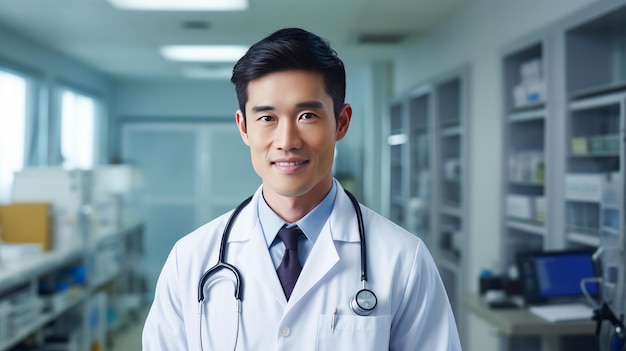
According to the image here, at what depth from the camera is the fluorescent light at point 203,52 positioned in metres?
5.23

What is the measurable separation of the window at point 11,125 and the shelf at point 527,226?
346 cm

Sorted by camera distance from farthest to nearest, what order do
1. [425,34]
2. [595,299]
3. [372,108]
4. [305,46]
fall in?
[372,108], [425,34], [595,299], [305,46]

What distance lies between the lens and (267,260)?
1016 mm

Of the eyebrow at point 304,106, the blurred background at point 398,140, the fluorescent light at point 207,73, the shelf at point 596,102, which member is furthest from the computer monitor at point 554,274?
the fluorescent light at point 207,73

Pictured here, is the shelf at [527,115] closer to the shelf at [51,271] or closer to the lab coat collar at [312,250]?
the lab coat collar at [312,250]

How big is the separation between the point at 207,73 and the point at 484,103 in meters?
3.95

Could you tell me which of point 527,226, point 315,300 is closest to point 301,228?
point 315,300

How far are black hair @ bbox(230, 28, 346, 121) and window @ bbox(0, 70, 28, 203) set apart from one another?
4079 millimetres

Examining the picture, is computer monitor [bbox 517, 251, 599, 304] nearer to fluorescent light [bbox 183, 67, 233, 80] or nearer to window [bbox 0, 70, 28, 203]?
window [bbox 0, 70, 28, 203]

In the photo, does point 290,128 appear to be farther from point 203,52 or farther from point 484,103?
point 203,52

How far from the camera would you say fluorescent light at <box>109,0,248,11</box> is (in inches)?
146

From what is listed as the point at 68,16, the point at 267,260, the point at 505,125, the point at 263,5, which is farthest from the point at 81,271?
the point at 267,260

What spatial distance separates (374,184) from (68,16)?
10.6 ft

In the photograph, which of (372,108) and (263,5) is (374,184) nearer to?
(372,108)
